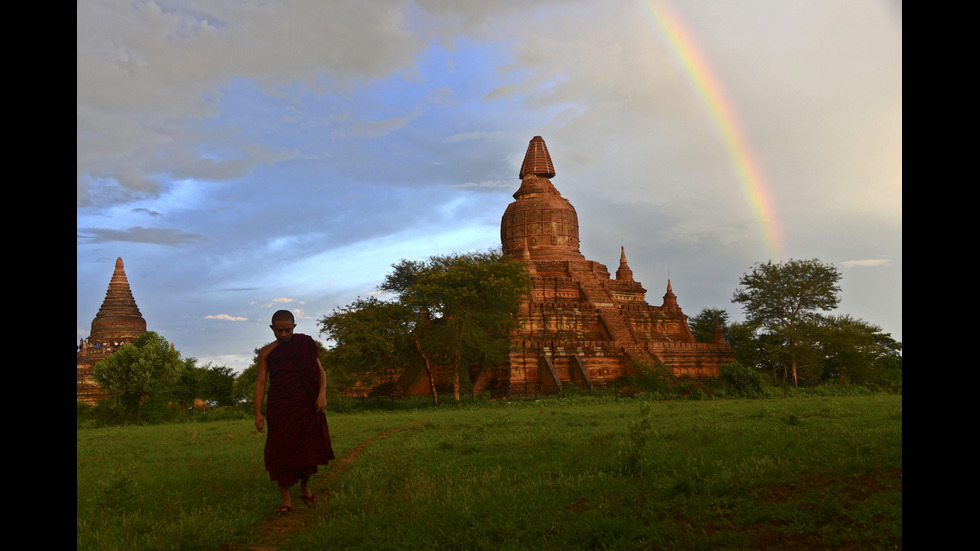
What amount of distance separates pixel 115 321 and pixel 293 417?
5633 centimetres

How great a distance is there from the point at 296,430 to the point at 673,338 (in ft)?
136

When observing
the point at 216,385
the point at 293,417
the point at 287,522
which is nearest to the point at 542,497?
the point at 287,522

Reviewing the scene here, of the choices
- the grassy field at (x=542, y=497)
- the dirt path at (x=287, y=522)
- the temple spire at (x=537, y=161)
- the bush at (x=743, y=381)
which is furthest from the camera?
the temple spire at (x=537, y=161)

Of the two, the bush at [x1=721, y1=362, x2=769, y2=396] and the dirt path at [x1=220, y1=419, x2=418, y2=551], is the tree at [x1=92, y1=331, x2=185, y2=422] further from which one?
the bush at [x1=721, y1=362, x2=769, y2=396]

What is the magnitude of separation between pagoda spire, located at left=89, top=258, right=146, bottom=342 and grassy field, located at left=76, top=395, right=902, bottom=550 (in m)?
49.2

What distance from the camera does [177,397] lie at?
117 ft

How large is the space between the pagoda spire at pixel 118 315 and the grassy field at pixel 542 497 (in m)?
49.2

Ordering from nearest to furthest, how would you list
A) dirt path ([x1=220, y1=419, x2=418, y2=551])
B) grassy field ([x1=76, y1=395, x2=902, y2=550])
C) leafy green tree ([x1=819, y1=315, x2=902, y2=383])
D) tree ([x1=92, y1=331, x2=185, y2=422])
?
grassy field ([x1=76, y1=395, x2=902, y2=550]) < dirt path ([x1=220, y1=419, x2=418, y2=551]) < tree ([x1=92, y1=331, x2=185, y2=422]) < leafy green tree ([x1=819, y1=315, x2=902, y2=383])

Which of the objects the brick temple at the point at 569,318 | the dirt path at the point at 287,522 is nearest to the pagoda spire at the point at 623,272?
the brick temple at the point at 569,318

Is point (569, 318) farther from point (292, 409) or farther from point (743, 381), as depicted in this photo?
point (292, 409)

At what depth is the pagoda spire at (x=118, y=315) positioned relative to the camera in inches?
2195

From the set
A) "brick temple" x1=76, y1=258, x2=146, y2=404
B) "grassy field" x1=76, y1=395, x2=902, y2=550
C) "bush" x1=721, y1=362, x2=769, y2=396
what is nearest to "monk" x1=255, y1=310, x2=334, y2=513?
"grassy field" x1=76, y1=395, x2=902, y2=550

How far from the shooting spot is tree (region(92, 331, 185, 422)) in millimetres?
28953

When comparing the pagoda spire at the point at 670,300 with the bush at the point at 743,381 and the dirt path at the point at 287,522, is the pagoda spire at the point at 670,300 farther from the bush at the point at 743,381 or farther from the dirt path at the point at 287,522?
the dirt path at the point at 287,522
